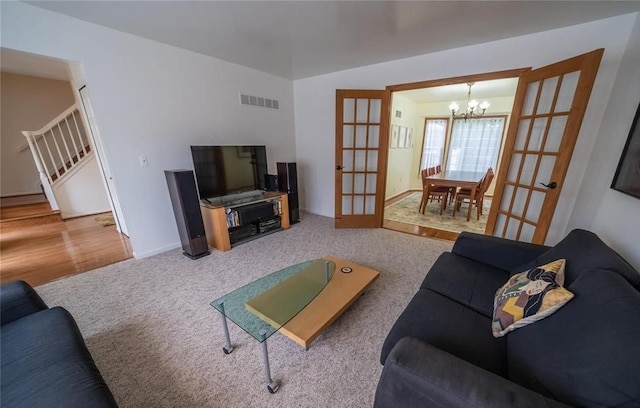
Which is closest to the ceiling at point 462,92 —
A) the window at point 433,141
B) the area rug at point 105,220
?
the window at point 433,141

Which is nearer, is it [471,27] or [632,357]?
[632,357]

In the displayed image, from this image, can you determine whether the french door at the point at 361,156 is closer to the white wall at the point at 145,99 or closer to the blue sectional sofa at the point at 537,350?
the white wall at the point at 145,99

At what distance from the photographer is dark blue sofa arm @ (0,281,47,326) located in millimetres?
1201

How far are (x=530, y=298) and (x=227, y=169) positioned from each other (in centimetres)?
303

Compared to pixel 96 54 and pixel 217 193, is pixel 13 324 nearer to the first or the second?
pixel 217 193

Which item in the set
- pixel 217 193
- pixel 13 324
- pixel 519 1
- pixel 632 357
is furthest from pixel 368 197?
pixel 13 324

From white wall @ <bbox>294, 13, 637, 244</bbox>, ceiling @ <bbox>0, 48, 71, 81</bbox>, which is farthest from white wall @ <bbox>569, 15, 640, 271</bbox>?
ceiling @ <bbox>0, 48, 71, 81</bbox>

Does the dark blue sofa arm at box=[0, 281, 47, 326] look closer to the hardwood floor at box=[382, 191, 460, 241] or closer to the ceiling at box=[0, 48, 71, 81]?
the hardwood floor at box=[382, 191, 460, 241]

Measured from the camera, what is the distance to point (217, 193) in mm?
2934

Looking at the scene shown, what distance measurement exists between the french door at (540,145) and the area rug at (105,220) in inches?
229

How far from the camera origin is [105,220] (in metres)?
4.12

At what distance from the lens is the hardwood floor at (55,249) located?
8.19ft

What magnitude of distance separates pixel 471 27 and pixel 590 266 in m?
2.31

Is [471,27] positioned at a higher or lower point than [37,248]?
higher
